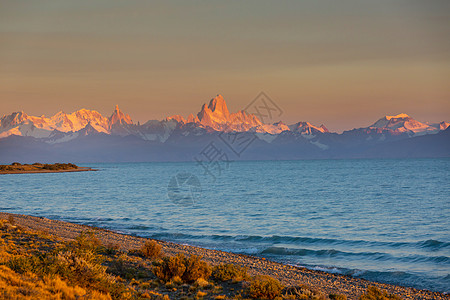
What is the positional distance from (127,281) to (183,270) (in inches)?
87.1

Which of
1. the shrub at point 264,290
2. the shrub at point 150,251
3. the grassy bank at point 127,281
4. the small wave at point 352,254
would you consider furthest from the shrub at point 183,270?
the small wave at point 352,254

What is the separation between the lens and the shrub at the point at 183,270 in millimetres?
16672

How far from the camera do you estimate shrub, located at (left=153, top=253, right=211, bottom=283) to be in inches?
656

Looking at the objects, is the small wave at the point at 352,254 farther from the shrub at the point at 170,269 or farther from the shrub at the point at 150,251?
the shrub at the point at 170,269

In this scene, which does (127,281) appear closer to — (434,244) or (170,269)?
(170,269)

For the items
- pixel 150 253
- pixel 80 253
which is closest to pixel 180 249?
pixel 150 253

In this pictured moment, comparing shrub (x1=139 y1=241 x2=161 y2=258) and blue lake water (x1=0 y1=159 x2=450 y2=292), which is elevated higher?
shrub (x1=139 y1=241 x2=161 y2=258)

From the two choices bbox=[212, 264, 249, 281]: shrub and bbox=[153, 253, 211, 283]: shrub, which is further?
bbox=[212, 264, 249, 281]: shrub

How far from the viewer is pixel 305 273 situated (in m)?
22.0

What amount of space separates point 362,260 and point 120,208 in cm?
3707

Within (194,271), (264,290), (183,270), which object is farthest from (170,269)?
(264,290)

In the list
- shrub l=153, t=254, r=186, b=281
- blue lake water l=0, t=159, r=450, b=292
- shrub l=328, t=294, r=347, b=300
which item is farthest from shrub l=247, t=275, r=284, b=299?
blue lake water l=0, t=159, r=450, b=292

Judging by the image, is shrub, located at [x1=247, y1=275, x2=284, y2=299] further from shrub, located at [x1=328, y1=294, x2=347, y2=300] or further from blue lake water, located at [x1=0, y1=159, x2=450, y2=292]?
blue lake water, located at [x1=0, y1=159, x2=450, y2=292]

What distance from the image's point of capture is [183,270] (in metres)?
16.7
